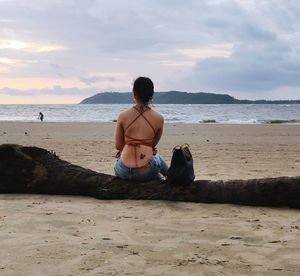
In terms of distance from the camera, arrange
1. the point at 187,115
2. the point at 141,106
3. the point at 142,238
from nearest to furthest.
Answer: the point at 142,238
the point at 141,106
the point at 187,115

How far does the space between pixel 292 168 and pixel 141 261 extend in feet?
21.4

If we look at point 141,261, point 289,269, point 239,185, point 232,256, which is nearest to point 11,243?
point 141,261

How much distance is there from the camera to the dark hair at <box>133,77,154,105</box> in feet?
19.8

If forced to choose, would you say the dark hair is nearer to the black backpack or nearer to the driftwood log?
the black backpack

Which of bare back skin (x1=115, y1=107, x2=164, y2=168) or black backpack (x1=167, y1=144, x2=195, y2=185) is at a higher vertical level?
bare back skin (x1=115, y1=107, x2=164, y2=168)

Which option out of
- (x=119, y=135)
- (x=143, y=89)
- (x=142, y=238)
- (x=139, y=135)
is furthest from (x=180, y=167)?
(x=142, y=238)

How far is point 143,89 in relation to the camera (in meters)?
6.07

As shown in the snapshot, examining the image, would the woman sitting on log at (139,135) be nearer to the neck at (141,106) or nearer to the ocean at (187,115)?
the neck at (141,106)

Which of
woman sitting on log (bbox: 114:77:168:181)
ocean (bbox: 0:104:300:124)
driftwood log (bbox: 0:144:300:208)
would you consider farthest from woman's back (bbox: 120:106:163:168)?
ocean (bbox: 0:104:300:124)

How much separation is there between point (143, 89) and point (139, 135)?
22.3 inches

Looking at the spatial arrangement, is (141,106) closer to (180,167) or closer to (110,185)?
(180,167)

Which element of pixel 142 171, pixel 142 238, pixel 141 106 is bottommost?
pixel 142 238

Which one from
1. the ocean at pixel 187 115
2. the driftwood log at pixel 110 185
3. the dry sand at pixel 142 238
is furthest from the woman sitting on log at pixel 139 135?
the ocean at pixel 187 115

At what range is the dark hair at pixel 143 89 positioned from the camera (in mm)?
6043
